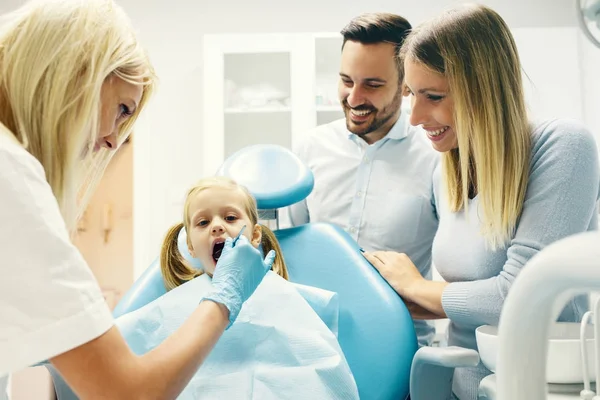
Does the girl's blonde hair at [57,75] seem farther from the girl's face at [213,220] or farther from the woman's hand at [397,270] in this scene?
the woman's hand at [397,270]

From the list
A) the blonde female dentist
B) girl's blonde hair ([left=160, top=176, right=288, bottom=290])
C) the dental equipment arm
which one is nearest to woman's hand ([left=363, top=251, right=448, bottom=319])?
girl's blonde hair ([left=160, top=176, right=288, bottom=290])

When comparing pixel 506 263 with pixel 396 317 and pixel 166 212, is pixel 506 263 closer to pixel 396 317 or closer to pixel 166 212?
pixel 396 317

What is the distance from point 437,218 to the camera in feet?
5.98

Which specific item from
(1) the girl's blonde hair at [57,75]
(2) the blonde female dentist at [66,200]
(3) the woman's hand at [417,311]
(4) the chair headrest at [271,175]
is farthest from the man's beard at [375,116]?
(1) the girl's blonde hair at [57,75]

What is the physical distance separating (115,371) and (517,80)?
3.35 feet

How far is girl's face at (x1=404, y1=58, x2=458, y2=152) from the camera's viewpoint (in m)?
1.44

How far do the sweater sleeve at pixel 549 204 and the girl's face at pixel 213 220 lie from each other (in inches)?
22.1

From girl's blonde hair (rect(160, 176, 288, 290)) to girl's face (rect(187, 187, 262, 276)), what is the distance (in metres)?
0.01

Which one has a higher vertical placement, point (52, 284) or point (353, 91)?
point (353, 91)

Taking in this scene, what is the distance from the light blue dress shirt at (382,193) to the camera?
1.81 m

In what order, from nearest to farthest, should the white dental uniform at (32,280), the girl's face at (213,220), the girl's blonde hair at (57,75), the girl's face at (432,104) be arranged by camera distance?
1. the white dental uniform at (32,280)
2. the girl's blonde hair at (57,75)
3. the girl's face at (432,104)
4. the girl's face at (213,220)

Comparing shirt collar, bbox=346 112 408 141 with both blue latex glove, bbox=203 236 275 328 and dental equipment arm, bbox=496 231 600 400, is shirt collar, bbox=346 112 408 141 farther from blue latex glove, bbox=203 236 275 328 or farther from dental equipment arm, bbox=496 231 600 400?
dental equipment arm, bbox=496 231 600 400

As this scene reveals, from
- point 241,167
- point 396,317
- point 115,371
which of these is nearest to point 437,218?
point 396,317

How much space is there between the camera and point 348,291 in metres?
1.56
